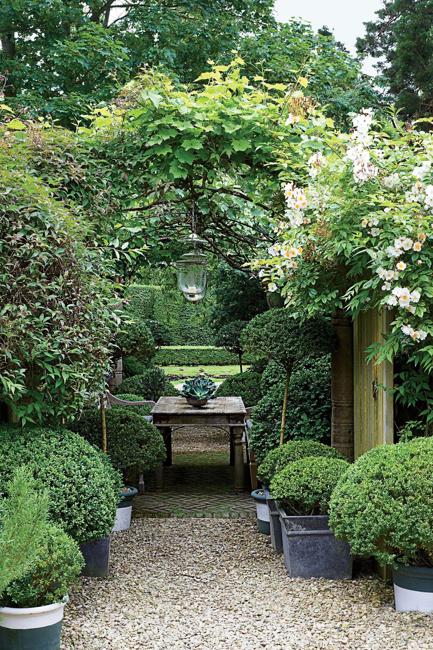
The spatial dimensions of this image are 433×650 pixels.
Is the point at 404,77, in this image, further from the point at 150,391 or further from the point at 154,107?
the point at 154,107

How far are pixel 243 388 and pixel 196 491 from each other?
3.31 meters

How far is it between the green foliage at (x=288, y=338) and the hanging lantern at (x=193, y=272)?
0.53 meters

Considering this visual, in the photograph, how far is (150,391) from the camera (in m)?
11.7

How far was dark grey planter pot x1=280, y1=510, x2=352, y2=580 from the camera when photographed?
4.62 metres

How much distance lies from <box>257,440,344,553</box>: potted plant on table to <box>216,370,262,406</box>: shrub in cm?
516

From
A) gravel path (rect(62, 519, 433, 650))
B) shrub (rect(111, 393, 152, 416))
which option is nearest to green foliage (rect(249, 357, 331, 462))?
gravel path (rect(62, 519, 433, 650))

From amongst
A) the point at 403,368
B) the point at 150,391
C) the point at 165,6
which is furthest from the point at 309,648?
the point at 165,6

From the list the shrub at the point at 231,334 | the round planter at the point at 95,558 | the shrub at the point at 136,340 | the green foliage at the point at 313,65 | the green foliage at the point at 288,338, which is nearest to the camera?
the round planter at the point at 95,558

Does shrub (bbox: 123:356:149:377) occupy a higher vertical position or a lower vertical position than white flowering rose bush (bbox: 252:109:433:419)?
lower

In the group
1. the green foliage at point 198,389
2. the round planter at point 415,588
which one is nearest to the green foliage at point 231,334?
the green foliage at point 198,389

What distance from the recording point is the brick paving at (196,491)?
6941 millimetres

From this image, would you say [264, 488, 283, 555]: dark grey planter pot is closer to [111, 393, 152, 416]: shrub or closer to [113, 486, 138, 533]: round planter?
[113, 486, 138, 533]: round planter

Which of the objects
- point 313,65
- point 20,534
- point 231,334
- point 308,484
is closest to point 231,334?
point 231,334

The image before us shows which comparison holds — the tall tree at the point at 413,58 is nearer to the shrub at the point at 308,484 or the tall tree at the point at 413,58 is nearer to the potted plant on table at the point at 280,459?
the potted plant on table at the point at 280,459
